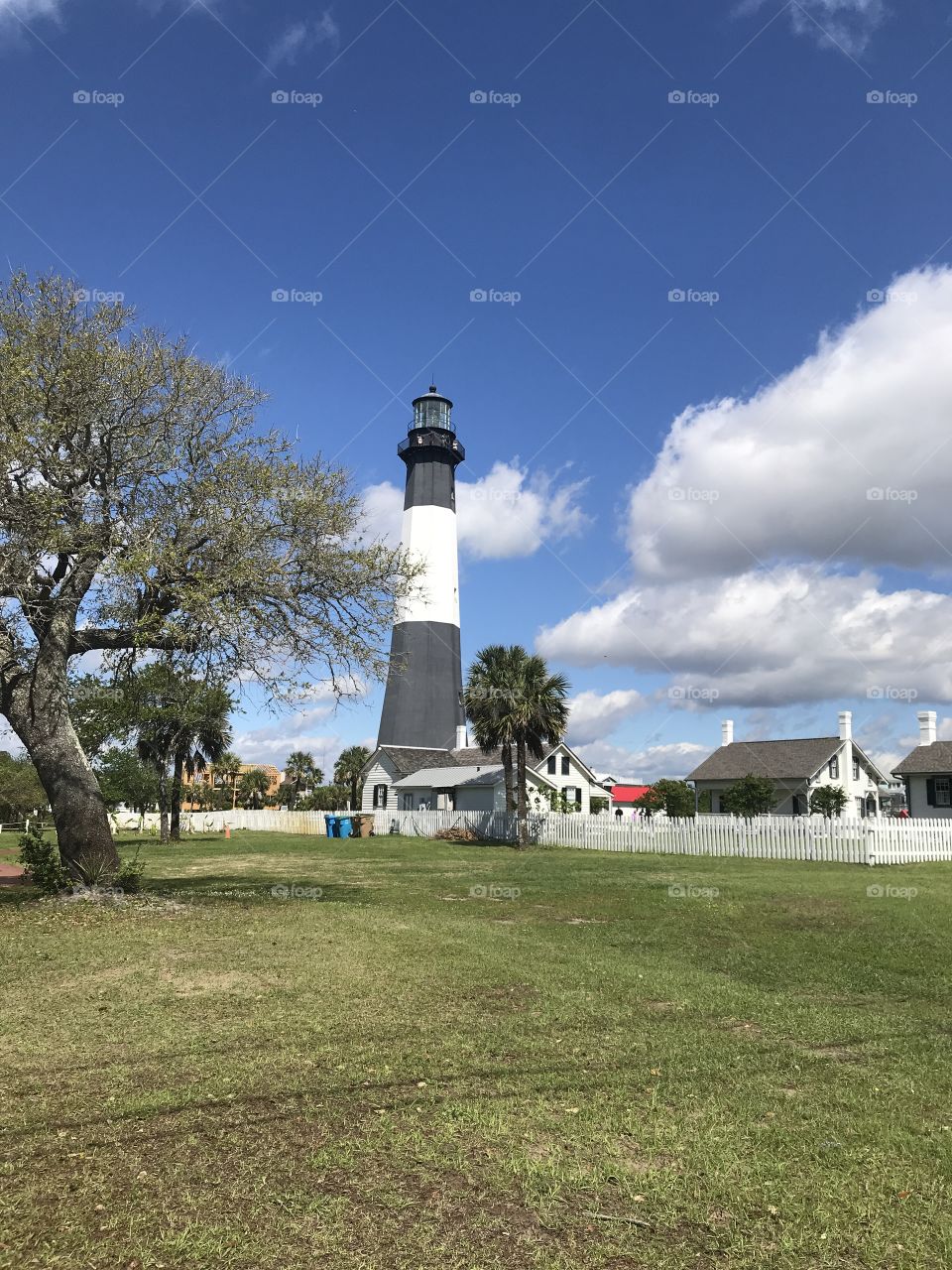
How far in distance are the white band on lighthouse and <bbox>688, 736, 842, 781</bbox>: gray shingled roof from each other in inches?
765

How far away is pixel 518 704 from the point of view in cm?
3709

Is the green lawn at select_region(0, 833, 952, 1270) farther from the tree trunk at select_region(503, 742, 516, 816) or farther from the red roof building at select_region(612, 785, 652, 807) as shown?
the red roof building at select_region(612, 785, 652, 807)

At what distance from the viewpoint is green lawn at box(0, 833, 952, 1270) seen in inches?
160

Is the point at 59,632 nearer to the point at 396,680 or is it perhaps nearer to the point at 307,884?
the point at 307,884

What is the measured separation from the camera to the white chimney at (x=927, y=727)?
48750 mm

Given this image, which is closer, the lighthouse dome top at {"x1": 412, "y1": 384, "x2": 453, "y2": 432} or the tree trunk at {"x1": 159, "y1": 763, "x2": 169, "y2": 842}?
the tree trunk at {"x1": 159, "y1": 763, "x2": 169, "y2": 842}

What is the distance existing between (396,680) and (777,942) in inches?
1926

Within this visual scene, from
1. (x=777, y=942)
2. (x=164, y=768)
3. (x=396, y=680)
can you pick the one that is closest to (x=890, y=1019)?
(x=777, y=942)

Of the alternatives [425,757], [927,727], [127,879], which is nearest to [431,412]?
[425,757]

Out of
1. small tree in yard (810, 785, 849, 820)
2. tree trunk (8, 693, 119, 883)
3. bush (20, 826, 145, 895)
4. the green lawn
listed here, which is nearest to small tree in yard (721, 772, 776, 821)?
small tree in yard (810, 785, 849, 820)

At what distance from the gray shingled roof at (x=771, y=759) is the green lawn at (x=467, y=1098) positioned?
42.2m

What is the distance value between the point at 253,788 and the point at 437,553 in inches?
1947

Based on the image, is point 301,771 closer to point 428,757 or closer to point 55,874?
point 428,757

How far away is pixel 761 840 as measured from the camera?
96.0ft
